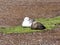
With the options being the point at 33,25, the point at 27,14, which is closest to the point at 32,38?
the point at 33,25

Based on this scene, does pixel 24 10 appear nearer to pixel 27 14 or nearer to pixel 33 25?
pixel 27 14

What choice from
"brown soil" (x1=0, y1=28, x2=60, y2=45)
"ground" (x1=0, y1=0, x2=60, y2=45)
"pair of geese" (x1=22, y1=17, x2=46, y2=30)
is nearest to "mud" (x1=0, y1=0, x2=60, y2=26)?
"ground" (x1=0, y1=0, x2=60, y2=45)

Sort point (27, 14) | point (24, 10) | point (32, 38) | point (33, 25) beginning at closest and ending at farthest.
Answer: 1. point (32, 38)
2. point (33, 25)
3. point (27, 14)
4. point (24, 10)

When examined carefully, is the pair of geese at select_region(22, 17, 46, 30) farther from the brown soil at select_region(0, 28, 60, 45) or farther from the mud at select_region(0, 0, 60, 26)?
the brown soil at select_region(0, 28, 60, 45)

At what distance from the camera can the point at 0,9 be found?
16.0m

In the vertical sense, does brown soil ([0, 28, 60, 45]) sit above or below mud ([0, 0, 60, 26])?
below

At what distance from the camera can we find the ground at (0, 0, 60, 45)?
350 inches

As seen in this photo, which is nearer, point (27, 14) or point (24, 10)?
point (27, 14)

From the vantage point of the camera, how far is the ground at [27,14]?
350 inches

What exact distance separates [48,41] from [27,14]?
255 inches

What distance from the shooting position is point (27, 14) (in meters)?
15.3

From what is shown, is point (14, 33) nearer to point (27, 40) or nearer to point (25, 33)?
point (25, 33)

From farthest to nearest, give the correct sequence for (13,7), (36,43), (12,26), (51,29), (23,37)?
(13,7) → (12,26) → (51,29) → (23,37) → (36,43)

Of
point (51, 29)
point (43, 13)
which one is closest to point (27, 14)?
point (43, 13)
